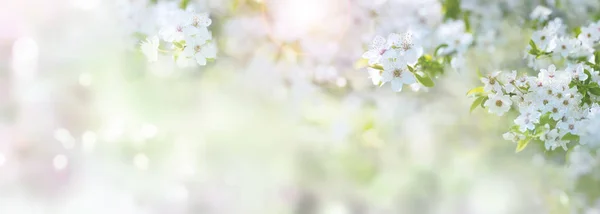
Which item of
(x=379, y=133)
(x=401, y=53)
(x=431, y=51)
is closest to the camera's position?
(x=401, y=53)

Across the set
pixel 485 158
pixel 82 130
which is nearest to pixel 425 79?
pixel 485 158

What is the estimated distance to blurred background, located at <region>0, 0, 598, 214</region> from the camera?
63.2 inches

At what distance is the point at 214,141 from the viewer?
1.72 metres

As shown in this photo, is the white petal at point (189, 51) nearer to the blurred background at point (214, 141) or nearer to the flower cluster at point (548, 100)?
the flower cluster at point (548, 100)

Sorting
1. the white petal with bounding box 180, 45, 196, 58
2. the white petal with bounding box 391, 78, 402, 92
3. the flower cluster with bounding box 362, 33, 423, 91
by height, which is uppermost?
the white petal with bounding box 180, 45, 196, 58

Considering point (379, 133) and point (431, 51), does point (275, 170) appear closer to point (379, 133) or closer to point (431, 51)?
point (379, 133)

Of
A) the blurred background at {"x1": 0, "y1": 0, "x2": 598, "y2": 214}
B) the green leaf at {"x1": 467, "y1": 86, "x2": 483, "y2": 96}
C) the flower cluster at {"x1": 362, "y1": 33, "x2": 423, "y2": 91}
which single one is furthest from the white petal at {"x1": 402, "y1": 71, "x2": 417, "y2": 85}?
the blurred background at {"x1": 0, "y1": 0, "x2": 598, "y2": 214}

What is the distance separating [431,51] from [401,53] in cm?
42

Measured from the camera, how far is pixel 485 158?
1684 mm

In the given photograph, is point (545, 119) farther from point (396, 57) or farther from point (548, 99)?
point (396, 57)

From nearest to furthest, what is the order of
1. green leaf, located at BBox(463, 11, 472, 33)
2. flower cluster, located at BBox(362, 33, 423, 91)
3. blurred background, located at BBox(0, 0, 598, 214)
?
flower cluster, located at BBox(362, 33, 423, 91) → green leaf, located at BBox(463, 11, 472, 33) → blurred background, located at BBox(0, 0, 598, 214)

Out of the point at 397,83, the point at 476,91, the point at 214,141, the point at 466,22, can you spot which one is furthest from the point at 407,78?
the point at 214,141

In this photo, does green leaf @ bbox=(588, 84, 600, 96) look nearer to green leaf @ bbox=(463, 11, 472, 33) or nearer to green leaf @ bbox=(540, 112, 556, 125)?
green leaf @ bbox=(540, 112, 556, 125)

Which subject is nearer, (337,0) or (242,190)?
(337,0)
